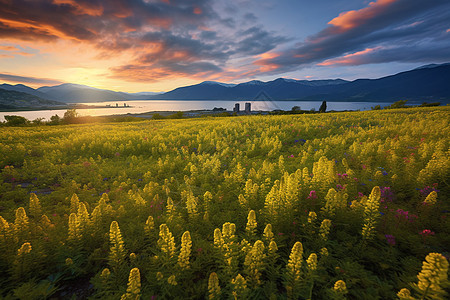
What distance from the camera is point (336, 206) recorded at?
13.9 ft

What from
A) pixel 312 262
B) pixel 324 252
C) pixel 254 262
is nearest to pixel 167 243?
pixel 254 262

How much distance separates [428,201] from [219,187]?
5.53 meters

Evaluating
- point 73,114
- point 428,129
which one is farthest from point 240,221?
point 73,114

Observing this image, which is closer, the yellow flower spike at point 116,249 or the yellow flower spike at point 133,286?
the yellow flower spike at point 133,286

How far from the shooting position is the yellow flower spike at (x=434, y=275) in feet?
6.87

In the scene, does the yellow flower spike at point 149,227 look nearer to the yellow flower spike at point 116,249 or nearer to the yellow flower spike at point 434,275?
the yellow flower spike at point 116,249

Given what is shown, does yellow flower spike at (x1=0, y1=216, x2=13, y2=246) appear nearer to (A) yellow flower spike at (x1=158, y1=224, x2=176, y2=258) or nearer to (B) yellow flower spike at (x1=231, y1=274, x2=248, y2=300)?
(A) yellow flower spike at (x1=158, y1=224, x2=176, y2=258)

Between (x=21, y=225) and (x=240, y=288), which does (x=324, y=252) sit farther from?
(x=21, y=225)

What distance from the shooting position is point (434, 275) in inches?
85.4

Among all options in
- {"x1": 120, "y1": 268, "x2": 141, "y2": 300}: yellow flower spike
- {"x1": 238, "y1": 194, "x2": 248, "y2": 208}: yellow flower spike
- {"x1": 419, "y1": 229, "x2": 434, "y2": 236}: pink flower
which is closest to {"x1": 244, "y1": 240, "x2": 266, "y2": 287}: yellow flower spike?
{"x1": 120, "y1": 268, "x2": 141, "y2": 300}: yellow flower spike

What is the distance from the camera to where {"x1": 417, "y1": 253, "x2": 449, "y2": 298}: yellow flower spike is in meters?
2.09

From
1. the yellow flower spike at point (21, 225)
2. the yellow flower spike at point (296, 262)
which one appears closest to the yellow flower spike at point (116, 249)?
the yellow flower spike at point (21, 225)

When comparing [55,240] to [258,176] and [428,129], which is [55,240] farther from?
[428,129]

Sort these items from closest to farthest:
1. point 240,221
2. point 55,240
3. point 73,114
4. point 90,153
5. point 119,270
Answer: point 119,270 → point 55,240 → point 240,221 → point 90,153 → point 73,114
